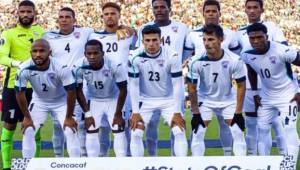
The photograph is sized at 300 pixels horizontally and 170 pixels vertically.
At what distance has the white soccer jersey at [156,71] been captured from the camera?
25.7 feet

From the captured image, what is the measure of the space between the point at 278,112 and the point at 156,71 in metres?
1.57

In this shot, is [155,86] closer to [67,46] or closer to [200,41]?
[200,41]

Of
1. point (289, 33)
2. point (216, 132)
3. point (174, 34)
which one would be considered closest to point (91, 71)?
point (174, 34)

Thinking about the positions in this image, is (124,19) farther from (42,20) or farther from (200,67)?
(200,67)

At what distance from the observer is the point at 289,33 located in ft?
80.9

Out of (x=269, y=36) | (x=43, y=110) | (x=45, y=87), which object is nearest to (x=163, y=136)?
(x=269, y=36)

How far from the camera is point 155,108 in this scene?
8.01m

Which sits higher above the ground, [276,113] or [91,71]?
[91,71]

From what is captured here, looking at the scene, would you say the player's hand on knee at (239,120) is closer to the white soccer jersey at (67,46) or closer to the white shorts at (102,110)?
the white shorts at (102,110)

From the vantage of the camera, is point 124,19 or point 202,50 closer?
point 202,50

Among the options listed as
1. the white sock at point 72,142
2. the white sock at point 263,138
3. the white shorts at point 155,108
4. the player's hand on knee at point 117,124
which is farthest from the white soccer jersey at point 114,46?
the white sock at point 263,138

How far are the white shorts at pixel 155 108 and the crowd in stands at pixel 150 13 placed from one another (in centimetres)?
1702

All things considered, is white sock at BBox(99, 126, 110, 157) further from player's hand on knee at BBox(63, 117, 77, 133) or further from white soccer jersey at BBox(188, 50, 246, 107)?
white soccer jersey at BBox(188, 50, 246, 107)

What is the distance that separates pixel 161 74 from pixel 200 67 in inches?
18.5
